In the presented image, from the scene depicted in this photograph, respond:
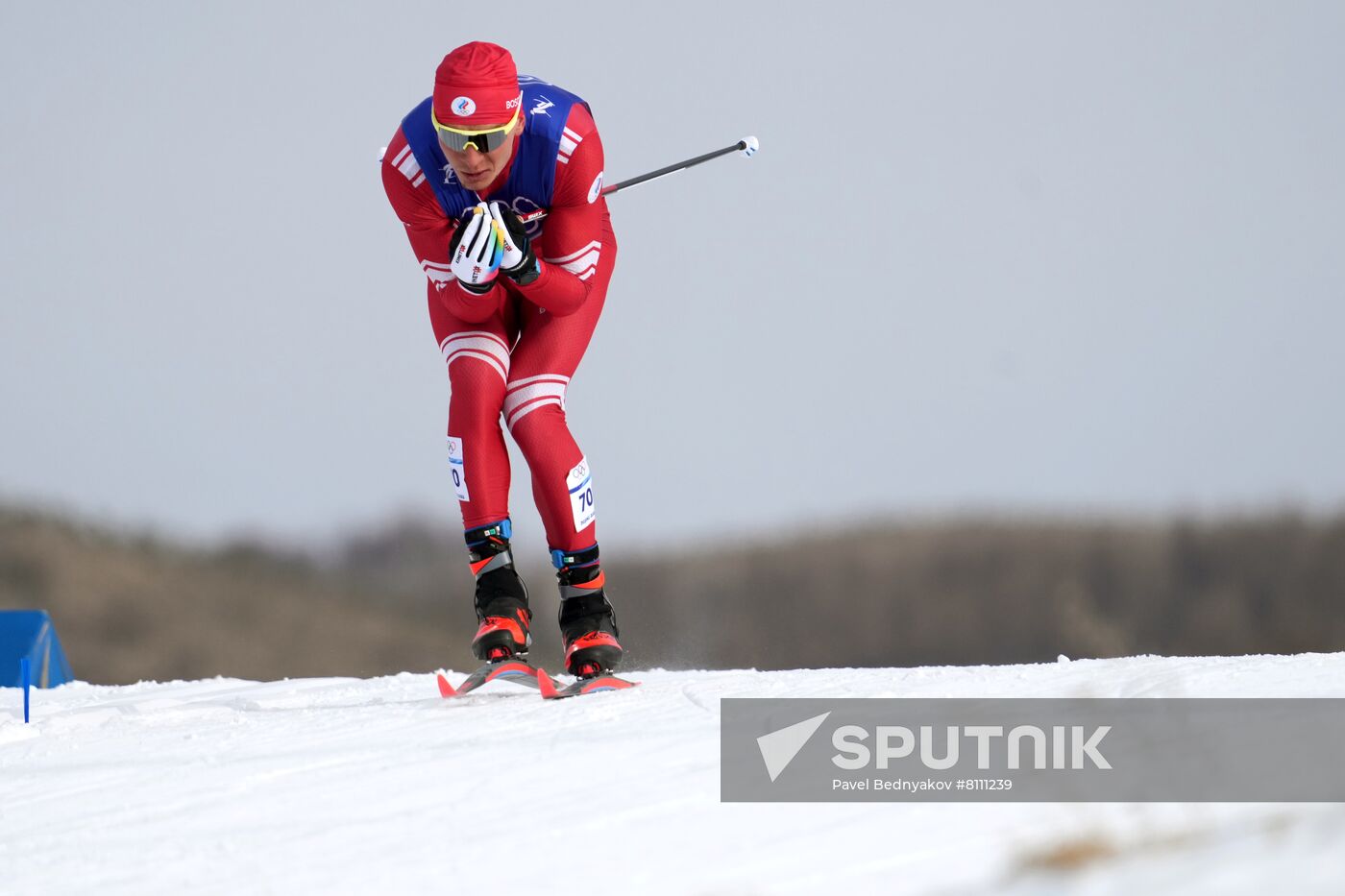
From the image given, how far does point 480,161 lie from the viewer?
2.90 m

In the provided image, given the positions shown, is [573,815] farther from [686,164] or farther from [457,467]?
[686,164]

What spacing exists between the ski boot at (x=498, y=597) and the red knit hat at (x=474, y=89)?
3.10 feet

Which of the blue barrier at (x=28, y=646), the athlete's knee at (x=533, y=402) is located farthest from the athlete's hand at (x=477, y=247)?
the blue barrier at (x=28, y=646)

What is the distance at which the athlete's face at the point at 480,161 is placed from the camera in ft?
9.50

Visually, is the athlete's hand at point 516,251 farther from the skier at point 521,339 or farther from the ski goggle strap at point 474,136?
the ski goggle strap at point 474,136

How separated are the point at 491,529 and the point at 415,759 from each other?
3.23 feet

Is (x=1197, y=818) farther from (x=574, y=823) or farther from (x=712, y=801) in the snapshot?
(x=574, y=823)

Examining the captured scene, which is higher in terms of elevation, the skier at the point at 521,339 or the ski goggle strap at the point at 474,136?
the ski goggle strap at the point at 474,136

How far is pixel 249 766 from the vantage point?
2.26 meters

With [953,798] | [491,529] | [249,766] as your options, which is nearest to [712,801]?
[953,798]

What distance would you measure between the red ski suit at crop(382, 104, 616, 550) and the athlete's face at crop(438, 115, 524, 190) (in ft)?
0.31

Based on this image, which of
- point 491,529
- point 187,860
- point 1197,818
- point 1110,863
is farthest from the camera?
point 491,529
